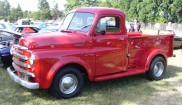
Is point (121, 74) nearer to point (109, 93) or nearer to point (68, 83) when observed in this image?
point (109, 93)

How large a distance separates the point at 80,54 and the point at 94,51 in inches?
16.8

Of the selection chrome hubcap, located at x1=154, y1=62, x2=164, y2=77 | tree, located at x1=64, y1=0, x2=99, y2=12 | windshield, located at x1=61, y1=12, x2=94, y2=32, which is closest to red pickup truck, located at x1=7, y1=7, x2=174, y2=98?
windshield, located at x1=61, y1=12, x2=94, y2=32

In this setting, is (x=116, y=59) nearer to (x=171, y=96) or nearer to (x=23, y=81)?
(x=171, y=96)

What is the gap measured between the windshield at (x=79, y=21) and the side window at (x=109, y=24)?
0.80ft

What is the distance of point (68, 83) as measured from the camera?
6.32 metres

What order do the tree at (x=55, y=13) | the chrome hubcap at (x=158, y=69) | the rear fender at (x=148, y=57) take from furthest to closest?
the tree at (x=55, y=13) < the chrome hubcap at (x=158, y=69) < the rear fender at (x=148, y=57)

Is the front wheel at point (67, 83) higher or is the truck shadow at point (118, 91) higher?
the front wheel at point (67, 83)

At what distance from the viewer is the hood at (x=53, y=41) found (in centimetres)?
598

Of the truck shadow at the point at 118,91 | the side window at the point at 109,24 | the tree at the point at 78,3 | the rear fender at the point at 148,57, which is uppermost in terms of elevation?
the tree at the point at 78,3

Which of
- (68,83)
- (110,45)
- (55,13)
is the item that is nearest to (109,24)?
(110,45)

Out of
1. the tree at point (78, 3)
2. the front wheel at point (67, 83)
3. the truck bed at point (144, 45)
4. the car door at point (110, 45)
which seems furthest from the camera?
the tree at point (78, 3)

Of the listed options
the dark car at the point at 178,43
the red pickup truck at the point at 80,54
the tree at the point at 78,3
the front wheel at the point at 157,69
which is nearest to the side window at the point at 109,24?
the red pickup truck at the point at 80,54

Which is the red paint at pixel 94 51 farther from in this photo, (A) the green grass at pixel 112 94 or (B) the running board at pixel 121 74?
(A) the green grass at pixel 112 94

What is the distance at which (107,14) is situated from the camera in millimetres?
7027
